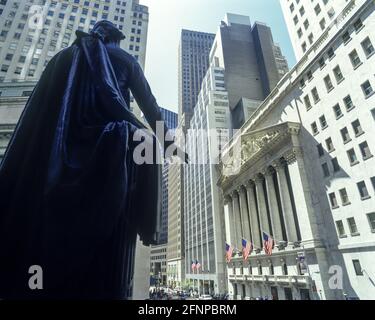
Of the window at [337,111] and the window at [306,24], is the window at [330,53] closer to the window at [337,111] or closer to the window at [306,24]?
the window at [337,111]

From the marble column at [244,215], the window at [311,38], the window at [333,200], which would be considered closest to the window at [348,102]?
the window at [333,200]

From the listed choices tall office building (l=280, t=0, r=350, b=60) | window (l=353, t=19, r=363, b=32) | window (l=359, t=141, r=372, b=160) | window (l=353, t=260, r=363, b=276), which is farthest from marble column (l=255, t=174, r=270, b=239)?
window (l=353, t=19, r=363, b=32)

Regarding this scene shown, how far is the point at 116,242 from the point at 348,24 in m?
38.9

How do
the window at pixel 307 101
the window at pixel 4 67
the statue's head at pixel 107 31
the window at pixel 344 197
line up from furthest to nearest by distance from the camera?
the window at pixel 4 67, the window at pixel 307 101, the window at pixel 344 197, the statue's head at pixel 107 31

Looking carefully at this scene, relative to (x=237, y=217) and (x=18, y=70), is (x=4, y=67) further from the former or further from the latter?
(x=237, y=217)

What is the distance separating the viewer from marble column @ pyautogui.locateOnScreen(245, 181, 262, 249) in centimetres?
4718

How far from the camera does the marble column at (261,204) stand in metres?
44.7

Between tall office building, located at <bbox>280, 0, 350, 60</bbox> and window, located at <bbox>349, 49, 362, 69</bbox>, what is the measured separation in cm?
892

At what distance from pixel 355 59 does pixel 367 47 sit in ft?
5.74

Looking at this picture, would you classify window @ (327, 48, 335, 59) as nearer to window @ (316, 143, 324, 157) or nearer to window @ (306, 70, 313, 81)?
window @ (306, 70, 313, 81)

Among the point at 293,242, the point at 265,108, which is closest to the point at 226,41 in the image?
the point at 265,108

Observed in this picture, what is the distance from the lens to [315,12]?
4284cm

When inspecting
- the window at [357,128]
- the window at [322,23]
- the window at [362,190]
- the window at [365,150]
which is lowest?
the window at [362,190]
